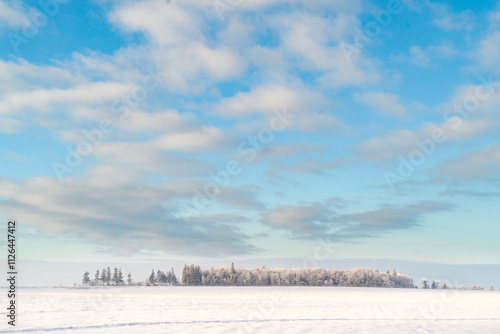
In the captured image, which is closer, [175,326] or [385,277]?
[175,326]

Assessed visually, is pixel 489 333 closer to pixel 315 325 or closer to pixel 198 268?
pixel 315 325

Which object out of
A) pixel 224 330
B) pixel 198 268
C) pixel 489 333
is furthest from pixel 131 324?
pixel 198 268

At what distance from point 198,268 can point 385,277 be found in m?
77.6

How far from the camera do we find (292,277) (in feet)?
575

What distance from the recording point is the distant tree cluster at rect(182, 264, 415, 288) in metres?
174

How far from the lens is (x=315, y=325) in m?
25.9

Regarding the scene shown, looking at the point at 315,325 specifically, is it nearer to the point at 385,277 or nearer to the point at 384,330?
the point at 384,330

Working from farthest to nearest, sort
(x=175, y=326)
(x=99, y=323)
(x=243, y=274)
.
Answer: (x=243, y=274)
(x=99, y=323)
(x=175, y=326)

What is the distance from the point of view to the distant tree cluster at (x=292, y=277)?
173875 mm

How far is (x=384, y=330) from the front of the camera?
934 inches

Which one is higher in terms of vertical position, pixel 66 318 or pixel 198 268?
pixel 198 268

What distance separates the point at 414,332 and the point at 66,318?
69.2 ft

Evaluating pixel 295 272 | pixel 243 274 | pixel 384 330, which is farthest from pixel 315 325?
pixel 243 274

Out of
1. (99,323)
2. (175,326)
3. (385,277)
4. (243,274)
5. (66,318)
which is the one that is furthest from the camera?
(243,274)
